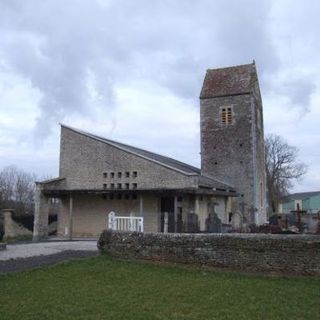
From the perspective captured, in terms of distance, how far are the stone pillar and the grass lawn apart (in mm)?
18368

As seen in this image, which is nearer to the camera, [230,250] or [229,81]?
[230,250]

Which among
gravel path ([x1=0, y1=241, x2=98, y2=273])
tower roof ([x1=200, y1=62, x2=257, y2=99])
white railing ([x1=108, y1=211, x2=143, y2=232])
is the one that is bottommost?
gravel path ([x1=0, y1=241, x2=98, y2=273])

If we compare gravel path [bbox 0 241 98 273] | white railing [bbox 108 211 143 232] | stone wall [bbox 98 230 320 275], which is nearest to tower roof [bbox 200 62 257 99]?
white railing [bbox 108 211 143 232]

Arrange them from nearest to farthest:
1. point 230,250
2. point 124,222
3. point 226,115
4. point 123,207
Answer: point 230,250 → point 124,222 → point 123,207 → point 226,115

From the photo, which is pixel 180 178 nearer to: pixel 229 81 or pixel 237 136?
pixel 237 136

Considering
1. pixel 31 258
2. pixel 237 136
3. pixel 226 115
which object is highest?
pixel 226 115

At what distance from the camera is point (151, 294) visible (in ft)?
31.4

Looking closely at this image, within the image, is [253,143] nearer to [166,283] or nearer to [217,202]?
[217,202]

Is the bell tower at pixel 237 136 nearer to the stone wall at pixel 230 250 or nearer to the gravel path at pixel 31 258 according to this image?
the gravel path at pixel 31 258

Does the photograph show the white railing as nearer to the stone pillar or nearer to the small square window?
the stone pillar

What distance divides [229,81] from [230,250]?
26.5 meters

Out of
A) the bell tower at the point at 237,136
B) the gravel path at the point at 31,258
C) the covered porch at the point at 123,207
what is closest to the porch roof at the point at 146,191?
the covered porch at the point at 123,207

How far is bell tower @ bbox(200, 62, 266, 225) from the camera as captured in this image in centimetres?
3478

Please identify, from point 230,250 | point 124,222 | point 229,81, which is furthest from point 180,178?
point 230,250
